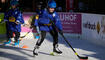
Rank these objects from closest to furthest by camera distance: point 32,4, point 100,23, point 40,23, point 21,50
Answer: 1. point 40,23
2. point 21,50
3. point 100,23
4. point 32,4

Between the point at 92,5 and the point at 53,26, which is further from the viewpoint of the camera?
the point at 92,5

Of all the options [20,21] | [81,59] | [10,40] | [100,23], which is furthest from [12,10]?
[81,59]

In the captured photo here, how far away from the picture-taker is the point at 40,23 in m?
7.36

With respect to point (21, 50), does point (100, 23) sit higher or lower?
higher

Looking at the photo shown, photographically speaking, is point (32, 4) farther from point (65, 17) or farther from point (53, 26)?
point (53, 26)

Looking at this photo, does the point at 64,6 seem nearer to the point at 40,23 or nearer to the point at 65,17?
the point at 65,17

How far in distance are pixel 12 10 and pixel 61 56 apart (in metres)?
3.34

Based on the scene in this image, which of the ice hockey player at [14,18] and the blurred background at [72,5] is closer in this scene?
the ice hockey player at [14,18]

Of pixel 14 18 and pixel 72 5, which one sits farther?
pixel 72 5

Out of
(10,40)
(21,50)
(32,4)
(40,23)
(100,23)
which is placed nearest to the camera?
(40,23)

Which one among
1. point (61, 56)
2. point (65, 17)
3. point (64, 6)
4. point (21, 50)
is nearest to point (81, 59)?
point (61, 56)

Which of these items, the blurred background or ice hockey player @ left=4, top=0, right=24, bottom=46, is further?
the blurred background

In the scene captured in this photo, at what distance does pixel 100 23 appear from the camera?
961 centimetres

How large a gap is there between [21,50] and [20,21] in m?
1.61
